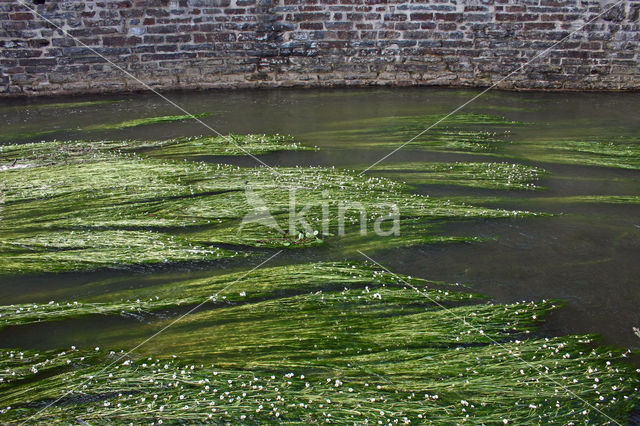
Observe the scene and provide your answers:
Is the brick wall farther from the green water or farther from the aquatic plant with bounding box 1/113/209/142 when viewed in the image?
the aquatic plant with bounding box 1/113/209/142

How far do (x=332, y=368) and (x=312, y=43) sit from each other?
226 inches

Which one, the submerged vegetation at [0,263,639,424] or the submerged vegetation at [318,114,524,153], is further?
the submerged vegetation at [318,114,524,153]

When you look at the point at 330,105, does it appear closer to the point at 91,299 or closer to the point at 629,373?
the point at 91,299

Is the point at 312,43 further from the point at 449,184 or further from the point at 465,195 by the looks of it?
the point at 465,195

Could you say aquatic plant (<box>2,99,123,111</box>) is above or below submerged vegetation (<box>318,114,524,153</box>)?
above

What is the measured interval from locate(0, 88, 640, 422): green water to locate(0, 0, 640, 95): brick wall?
14.0 inches

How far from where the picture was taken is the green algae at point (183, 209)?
3445mm

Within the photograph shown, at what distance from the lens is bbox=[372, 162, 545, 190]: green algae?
14.4 ft

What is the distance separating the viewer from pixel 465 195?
4215mm

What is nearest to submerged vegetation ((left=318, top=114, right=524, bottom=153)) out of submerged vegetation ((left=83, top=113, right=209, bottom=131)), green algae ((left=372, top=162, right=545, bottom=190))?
green algae ((left=372, top=162, right=545, bottom=190))

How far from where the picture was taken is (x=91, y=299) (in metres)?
3.00

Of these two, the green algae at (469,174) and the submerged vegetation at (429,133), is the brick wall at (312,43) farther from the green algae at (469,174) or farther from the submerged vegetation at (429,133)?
the green algae at (469,174)

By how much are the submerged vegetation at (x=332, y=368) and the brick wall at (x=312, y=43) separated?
5.02 metres

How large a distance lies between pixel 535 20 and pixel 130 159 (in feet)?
17.9
